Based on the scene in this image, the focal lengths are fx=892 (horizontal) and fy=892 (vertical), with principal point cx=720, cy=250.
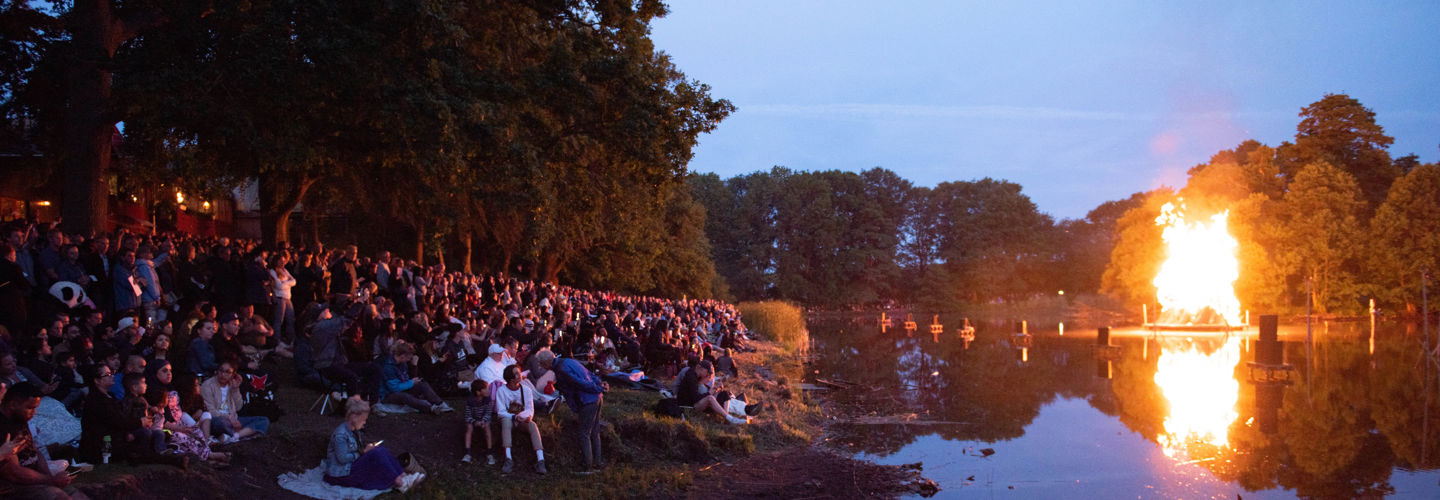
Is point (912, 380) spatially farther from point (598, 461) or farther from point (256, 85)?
point (256, 85)

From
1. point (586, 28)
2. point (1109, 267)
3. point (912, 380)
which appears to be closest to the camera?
point (586, 28)

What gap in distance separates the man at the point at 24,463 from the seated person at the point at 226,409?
6.62ft

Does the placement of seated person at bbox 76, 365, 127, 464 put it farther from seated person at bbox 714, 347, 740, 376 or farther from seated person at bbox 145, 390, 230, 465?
seated person at bbox 714, 347, 740, 376

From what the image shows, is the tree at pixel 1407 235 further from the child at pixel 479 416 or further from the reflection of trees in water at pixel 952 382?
the child at pixel 479 416

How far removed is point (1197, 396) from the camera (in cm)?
2031

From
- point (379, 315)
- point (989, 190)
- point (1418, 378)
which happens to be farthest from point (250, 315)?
point (989, 190)

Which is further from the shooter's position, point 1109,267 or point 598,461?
point 1109,267

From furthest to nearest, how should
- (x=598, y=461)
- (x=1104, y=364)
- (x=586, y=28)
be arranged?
1. (x=1104, y=364)
2. (x=586, y=28)
3. (x=598, y=461)

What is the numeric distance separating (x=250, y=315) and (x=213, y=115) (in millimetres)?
3379

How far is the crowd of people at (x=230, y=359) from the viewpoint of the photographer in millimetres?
8000

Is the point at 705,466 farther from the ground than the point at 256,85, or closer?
closer

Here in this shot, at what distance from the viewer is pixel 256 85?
44.2 feet

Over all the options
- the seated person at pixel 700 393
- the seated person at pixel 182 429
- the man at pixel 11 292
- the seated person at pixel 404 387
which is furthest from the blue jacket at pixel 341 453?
the seated person at pixel 700 393

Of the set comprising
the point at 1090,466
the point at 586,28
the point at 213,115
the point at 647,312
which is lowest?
the point at 1090,466
